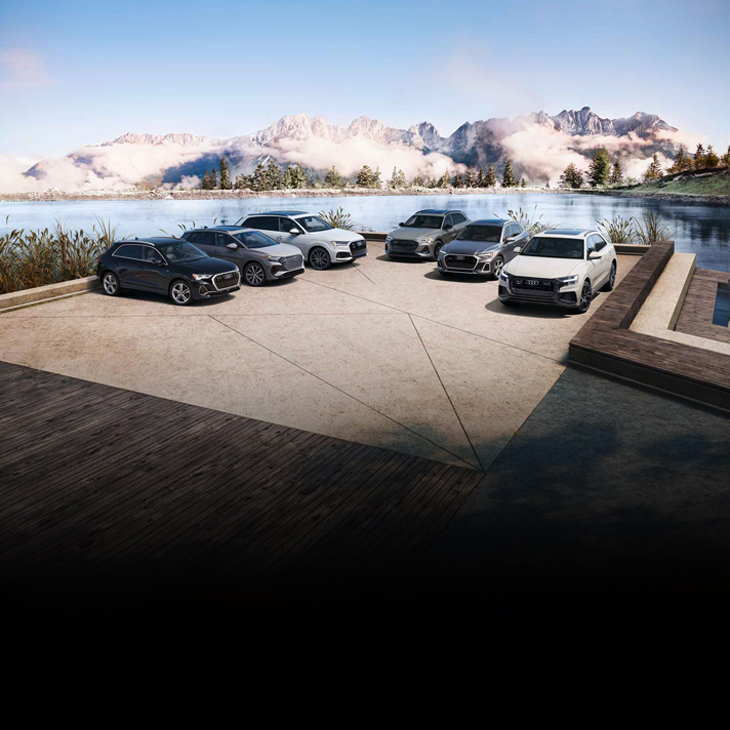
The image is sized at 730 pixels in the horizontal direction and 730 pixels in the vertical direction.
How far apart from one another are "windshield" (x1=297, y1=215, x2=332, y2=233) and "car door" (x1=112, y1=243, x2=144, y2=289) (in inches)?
246

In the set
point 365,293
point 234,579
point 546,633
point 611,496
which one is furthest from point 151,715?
point 365,293

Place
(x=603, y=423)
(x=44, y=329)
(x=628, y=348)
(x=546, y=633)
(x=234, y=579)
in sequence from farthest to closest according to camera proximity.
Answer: (x=44, y=329)
(x=628, y=348)
(x=603, y=423)
(x=234, y=579)
(x=546, y=633)

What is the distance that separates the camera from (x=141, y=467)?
646 cm

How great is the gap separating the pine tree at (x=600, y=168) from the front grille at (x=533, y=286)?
19923 centimetres

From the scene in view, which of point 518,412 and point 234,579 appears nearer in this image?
point 234,579

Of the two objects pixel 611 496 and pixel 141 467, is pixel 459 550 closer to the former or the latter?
pixel 611 496

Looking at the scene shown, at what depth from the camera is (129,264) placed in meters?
15.3

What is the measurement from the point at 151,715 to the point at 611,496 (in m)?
4.75

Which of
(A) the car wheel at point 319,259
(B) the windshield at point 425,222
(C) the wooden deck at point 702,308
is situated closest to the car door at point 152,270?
(A) the car wheel at point 319,259

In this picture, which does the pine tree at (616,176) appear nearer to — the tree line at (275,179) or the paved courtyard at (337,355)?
the tree line at (275,179)

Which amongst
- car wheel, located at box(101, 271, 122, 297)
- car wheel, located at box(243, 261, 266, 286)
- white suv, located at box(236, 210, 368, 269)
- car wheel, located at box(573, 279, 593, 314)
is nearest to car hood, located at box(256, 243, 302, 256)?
Result: car wheel, located at box(243, 261, 266, 286)

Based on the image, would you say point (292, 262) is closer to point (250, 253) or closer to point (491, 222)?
point (250, 253)

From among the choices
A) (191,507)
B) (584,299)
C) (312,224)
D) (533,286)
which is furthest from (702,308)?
(191,507)

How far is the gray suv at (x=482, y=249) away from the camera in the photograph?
690 inches
